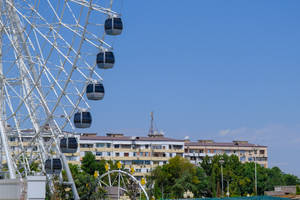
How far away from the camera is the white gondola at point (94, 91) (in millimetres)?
49438

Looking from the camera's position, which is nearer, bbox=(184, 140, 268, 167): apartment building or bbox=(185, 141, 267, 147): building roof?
bbox=(184, 140, 268, 167): apartment building

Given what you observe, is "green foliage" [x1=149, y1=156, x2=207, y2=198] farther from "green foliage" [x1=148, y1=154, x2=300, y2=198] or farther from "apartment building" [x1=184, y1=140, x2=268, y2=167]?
"apartment building" [x1=184, y1=140, x2=268, y2=167]

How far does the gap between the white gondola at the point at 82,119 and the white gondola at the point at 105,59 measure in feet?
12.4

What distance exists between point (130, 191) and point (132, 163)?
246 feet

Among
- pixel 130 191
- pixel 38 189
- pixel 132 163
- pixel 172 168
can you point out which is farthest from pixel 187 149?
pixel 38 189

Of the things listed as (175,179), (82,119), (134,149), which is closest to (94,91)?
(82,119)

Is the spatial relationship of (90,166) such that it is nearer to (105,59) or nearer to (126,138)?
(126,138)

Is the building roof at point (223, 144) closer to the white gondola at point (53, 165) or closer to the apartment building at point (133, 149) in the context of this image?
the apartment building at point (133, 149)

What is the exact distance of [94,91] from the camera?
49.5 metres

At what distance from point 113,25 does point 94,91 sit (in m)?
5.24

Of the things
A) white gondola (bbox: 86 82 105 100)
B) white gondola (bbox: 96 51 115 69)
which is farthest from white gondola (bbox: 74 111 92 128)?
white gondola (bbox: 96 51 115 69)

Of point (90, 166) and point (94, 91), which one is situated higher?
point (94, 91)

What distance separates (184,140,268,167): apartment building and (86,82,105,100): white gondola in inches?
4447

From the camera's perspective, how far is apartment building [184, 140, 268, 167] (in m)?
164
